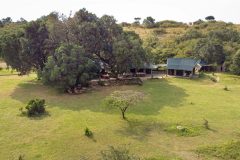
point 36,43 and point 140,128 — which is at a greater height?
point 36,43

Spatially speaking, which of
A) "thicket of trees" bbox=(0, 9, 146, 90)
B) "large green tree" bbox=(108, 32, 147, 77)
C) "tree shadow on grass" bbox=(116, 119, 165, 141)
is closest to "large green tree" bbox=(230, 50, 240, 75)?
"thicket of trees" bbox=(0, 9, 146, 90)

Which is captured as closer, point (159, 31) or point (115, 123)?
point (115, 123)

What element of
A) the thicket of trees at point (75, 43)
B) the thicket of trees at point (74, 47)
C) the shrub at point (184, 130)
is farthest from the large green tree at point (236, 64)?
the shrub at point (184, 130)

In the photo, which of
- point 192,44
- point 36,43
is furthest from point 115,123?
point 192,44

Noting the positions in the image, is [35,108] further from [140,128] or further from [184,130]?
[184,130]

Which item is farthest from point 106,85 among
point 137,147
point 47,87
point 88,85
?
point 137,147

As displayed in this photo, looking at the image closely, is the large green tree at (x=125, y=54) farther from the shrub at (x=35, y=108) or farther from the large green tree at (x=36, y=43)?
the shrub at (x=35, y=108)
